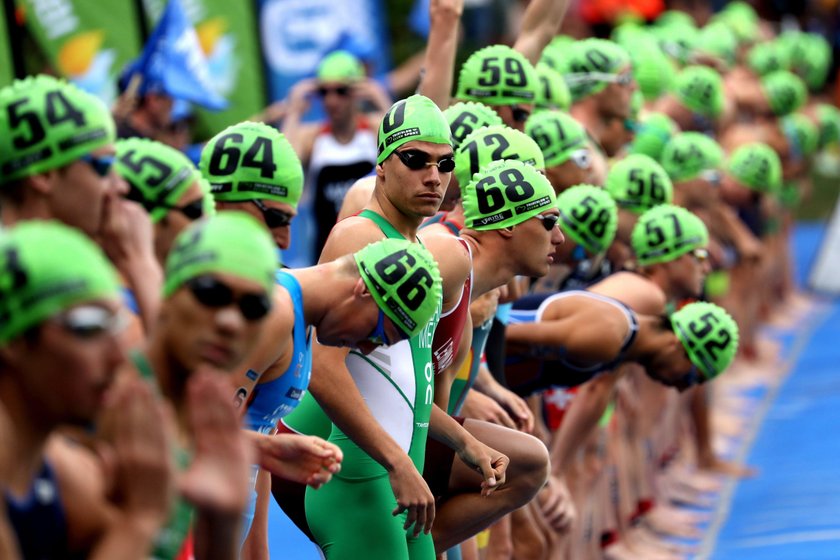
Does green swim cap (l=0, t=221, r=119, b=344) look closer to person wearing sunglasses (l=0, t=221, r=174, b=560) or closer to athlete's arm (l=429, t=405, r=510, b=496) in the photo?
person wearing sunglasses (l=0, t=221, r=174, b=560)

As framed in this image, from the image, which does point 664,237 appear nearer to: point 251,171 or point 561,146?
point 561,146

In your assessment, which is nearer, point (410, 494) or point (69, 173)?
point (69, 173)

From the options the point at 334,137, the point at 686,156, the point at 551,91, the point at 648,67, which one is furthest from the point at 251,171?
the point at 648,67

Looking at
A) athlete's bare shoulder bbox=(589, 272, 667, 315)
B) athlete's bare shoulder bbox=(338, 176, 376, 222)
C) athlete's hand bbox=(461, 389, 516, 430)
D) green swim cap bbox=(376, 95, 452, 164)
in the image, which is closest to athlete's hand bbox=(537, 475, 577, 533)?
athlete's hand bbox=(461, 389, 516, 430)

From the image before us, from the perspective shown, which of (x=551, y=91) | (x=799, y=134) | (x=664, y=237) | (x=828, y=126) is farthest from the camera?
(x=828, y=126)

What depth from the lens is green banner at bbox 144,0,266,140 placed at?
14141mm

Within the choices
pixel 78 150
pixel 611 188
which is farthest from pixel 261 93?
pixel 78 150

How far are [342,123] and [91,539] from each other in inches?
303

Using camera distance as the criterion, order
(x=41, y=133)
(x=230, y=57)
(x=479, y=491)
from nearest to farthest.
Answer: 1. (x=41, y=133)
2. (x=479, y=491)
3. (x=230, y=57)

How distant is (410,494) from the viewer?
5234 mm

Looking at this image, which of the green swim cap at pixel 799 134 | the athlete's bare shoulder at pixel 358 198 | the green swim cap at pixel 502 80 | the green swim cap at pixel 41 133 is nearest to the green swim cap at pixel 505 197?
the athlete's bare shoulder at pixel 358 198

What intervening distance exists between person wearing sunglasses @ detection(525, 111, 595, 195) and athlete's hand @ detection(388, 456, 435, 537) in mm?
2851

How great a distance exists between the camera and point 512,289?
713 centimetres

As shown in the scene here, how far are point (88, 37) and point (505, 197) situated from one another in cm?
686
